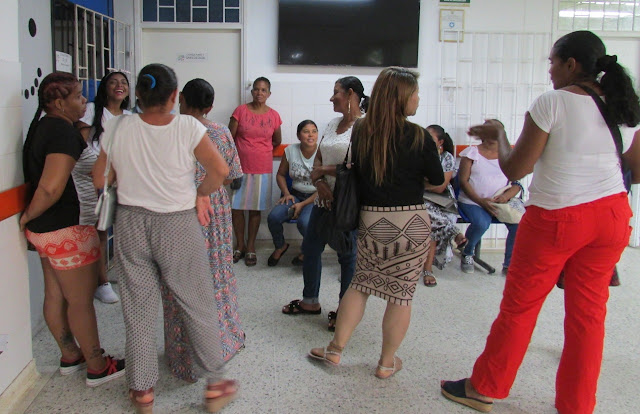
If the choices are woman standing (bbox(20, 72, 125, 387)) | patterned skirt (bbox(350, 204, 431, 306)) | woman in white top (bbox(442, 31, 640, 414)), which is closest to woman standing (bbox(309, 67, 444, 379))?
patterned skirt (bbox(350, 204, 431, 306))

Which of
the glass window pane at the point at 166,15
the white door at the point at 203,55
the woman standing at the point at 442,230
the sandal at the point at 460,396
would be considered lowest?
the sandal at the point at 460,396

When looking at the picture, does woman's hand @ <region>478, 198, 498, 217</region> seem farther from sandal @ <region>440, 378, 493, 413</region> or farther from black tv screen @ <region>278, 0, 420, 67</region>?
sandal @ <region>440, 378, 493, 413</region>

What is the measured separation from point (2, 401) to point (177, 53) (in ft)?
10.6

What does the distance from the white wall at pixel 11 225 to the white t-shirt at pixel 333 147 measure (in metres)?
1.34

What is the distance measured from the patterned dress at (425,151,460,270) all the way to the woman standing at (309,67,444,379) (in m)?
1.75

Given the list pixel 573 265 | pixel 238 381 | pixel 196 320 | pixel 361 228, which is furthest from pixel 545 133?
pixel 238 381

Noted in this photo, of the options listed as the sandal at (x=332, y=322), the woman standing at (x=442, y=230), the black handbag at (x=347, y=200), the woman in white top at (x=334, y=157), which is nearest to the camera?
the black handbag at (x=347, y=200)

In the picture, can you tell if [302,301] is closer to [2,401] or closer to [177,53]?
[2,401]

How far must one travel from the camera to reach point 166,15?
446 cm

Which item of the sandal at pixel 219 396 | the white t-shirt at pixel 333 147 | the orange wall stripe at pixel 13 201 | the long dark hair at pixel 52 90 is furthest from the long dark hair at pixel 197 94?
the sandal at pixel 219 396

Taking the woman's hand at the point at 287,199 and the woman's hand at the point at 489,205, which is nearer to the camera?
the woman's hand at the point at 489,205

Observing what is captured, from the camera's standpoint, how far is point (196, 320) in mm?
2018

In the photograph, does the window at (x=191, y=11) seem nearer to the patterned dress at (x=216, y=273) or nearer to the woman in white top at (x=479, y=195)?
the woman in white top at (x=479, y=195)

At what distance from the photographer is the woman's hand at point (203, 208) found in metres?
2.05
